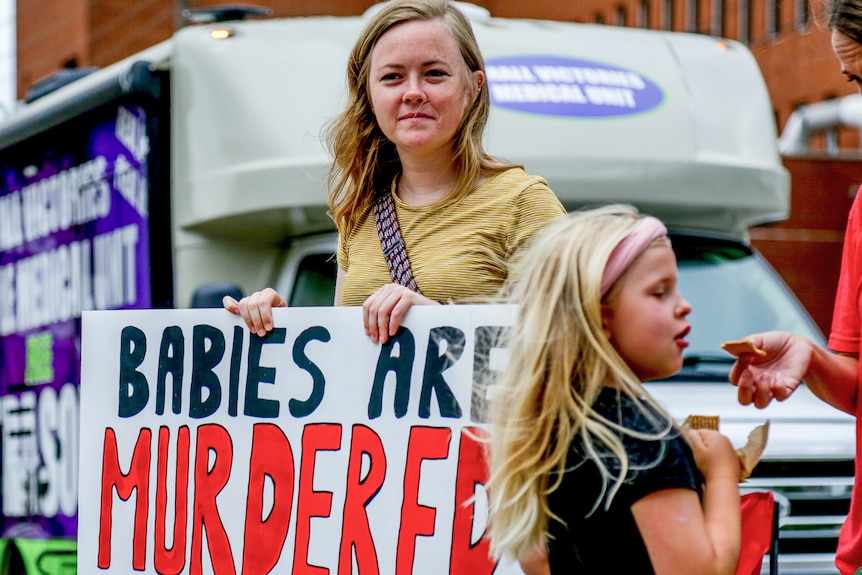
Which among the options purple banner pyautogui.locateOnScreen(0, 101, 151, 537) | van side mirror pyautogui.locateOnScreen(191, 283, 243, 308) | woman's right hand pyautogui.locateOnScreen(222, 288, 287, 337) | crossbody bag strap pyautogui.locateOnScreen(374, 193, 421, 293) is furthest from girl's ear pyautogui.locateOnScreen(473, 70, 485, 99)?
purple banner pyautogui.locateOnScreen(0, 101, 151, 537)

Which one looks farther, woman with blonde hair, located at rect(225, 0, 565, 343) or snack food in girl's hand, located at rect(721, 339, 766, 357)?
woman with blonde hair, located at rect(225, 0, 565, 343)

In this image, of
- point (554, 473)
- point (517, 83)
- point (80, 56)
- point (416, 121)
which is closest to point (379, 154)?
point (416, 121)

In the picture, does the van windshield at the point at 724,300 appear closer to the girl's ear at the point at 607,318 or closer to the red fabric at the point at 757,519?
the red fabric at the point at 757,519

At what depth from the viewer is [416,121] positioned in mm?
3057

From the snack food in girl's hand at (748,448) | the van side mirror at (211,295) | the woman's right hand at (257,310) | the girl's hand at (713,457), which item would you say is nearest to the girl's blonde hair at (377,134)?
the woman's right hand at (257,310)

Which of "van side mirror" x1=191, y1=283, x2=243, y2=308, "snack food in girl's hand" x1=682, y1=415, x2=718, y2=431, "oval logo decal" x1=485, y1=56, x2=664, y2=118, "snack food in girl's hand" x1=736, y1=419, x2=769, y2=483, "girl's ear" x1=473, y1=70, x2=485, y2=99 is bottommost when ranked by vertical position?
"snack food in girl's hand" x1=736, y1=419, x2=769, y2=483

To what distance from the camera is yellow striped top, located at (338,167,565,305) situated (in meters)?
2.95

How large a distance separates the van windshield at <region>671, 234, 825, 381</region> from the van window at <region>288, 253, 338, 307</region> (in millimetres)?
1440

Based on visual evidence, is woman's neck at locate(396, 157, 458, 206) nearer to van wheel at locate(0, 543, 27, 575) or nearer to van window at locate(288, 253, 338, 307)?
van window at locate(288, 253, 338, 307)

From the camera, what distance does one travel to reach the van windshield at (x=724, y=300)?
5.54 meters

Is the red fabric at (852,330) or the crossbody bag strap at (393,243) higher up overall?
the crossbody bag strap at (393,243)

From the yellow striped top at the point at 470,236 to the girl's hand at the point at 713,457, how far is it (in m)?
0.76

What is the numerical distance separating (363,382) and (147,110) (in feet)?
11.2

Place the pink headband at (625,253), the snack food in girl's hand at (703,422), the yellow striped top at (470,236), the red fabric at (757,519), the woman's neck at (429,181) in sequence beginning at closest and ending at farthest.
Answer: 1. the pink headband at (625,253)
2. the snack food in girl's hand at (703,422)
3. the red fabric at (757,519)
4. the yellow striped top at (470,236)
5. the woman's neck at (429,181)
